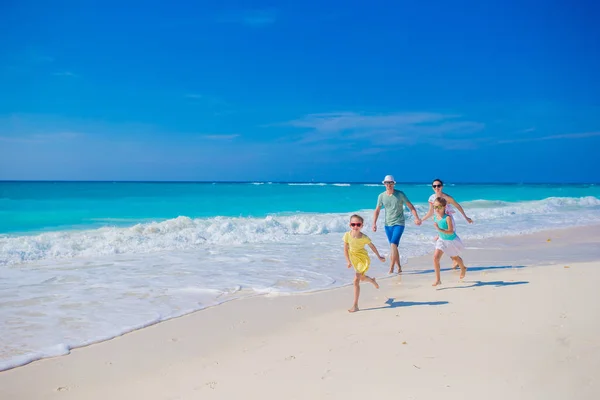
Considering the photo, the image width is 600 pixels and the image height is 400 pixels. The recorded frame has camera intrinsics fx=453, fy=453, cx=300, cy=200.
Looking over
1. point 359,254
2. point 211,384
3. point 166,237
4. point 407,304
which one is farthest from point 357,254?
point 166,237

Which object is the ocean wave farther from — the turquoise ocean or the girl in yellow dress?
the girl in yellow dress

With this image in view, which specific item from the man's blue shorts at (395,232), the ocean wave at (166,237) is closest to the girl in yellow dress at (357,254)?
the man's blue shorts at (395,232)

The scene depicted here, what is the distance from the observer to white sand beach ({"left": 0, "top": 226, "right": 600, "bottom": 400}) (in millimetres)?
3623

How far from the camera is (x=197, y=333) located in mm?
5320

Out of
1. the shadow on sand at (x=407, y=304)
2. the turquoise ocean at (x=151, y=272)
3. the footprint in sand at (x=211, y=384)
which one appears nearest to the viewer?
the footprint in sand at (x=211, y=384)

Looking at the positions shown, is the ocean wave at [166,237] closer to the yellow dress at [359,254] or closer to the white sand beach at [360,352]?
the yellow dress at [359,254]

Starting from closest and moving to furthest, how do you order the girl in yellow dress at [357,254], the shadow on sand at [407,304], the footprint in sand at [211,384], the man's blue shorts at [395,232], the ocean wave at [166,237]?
the footprint in sand at [211,384] → the girl in yellow dress at [357,254] → the shadow on sand at [407,304] → the man's blue shorts at [395,232] → the ocean wave at [166,237]

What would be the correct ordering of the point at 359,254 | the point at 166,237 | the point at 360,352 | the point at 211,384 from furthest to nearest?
the point at 166,237 → the point at 359,254 → the point at 360,352 → the point at 211,384

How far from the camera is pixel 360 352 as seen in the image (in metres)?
4.37

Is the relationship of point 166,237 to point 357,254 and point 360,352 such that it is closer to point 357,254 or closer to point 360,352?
point 357,254

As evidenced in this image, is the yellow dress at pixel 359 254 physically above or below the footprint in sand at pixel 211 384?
above

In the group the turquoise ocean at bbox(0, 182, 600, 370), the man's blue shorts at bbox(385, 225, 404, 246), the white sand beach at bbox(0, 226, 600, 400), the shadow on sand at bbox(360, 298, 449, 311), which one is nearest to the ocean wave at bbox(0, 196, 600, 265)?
the turquoise ocean at bbox(0, 182, 600, 370)

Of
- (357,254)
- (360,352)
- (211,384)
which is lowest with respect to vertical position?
(211,384)

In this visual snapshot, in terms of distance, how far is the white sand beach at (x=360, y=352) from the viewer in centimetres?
362
